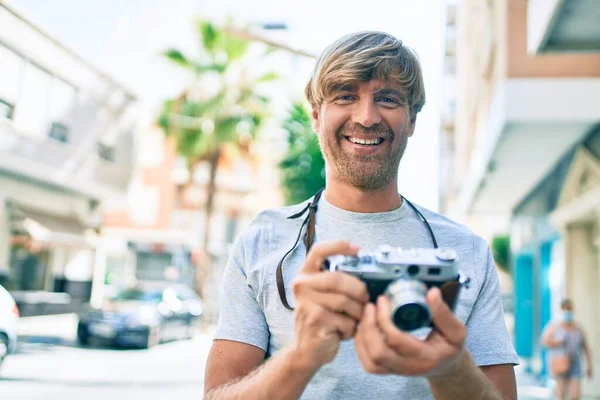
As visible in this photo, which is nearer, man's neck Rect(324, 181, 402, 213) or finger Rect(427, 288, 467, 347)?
finger Rect(427, 288, 467, 347)

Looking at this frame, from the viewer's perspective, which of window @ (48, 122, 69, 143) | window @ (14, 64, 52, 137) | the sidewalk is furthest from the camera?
window @ (48, 122, 69, 143)

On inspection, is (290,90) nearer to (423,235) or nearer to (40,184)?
(40,184)

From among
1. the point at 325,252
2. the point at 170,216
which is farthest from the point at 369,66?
the point at 170,216

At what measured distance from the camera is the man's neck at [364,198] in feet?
6.16

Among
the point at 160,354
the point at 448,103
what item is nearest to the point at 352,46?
the point at 160,354

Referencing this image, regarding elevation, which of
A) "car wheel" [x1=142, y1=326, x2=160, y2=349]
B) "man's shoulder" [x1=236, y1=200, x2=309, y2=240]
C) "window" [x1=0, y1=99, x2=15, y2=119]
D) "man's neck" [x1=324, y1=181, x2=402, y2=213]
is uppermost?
"window" [x1=0, y1=99, x2=15, y2=119]

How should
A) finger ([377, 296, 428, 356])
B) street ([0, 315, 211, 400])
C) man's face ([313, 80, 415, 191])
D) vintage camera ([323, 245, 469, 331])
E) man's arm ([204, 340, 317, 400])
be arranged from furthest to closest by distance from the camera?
street ([0, 315, 211, 400]), man's face ([313, 80, 415, 191]), man's arm ([204, 340, 317, 400]), vintage camera ([323, 245, 469, 331]), finger ([377, 296, 428, 356])

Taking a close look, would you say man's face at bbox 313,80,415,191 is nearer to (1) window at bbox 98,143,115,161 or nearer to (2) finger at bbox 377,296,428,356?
(2) finger at bbox 377,296,428,356

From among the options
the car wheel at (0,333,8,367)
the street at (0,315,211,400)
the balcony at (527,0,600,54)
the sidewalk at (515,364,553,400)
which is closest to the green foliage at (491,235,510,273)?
the sidewalk at (515,364,553,400)

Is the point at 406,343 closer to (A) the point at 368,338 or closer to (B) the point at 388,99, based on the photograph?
(A) the point at 368,338

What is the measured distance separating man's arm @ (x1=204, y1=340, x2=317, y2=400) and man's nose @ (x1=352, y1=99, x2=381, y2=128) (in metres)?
0.63

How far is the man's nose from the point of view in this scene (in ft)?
5.75

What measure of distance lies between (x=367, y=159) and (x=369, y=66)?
0.24 m

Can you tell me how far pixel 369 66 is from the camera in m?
1.77
